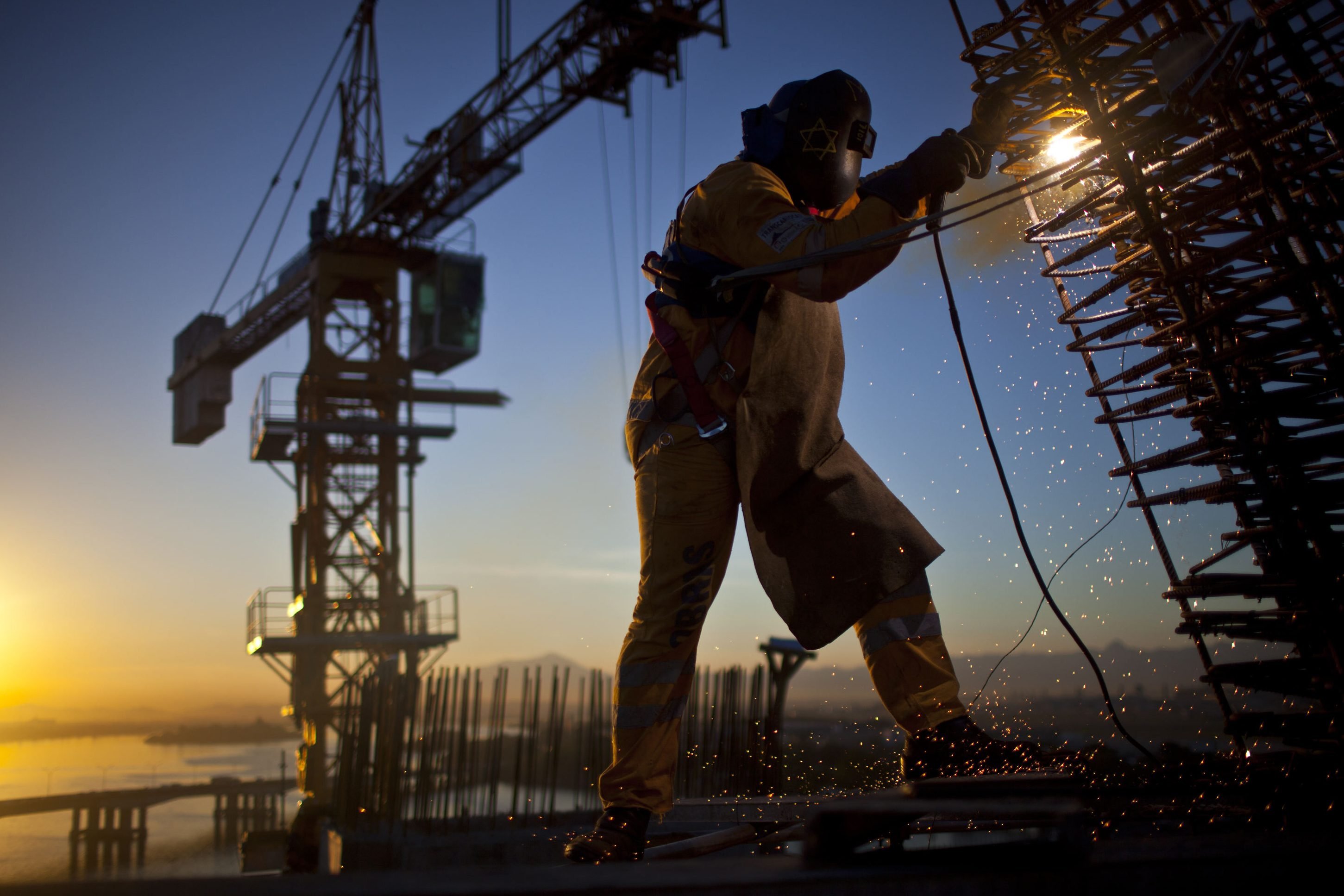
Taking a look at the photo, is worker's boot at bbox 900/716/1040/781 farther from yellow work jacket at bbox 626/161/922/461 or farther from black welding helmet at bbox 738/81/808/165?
black welding helmet at bbox 738/81/808/165

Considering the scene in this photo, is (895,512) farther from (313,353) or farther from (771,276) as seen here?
(313,353)

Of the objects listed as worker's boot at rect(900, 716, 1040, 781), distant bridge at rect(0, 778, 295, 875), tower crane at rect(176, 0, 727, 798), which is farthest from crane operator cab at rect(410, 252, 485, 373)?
worker's boot at rect(900, 716, 1040, 781)

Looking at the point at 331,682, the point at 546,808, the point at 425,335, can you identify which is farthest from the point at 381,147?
the point at 546,808

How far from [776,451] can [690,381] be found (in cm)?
24

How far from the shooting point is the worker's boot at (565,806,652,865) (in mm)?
1691

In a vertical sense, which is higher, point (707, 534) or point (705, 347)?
point (705, 347)

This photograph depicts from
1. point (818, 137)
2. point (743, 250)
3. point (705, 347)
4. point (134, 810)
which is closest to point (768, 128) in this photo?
point (818, 137)

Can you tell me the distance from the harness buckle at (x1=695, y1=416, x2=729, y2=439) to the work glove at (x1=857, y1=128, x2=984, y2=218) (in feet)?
1.79

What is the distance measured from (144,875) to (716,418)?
1.32 meters

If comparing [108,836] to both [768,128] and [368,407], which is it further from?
[768,128]

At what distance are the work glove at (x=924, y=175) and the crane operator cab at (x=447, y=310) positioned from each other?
18359 millimetres

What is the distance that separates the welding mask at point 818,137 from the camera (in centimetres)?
203

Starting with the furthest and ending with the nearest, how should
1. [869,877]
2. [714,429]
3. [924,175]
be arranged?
[714,429], [924,175], [869,877]

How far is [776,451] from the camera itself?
194 centimetres
